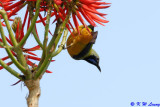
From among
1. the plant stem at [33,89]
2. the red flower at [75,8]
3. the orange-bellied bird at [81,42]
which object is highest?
the red flower at [75,8]

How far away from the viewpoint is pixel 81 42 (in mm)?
2432

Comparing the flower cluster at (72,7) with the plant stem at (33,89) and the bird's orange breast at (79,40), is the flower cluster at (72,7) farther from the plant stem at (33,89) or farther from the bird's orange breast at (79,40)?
the plant stem at (33,89)

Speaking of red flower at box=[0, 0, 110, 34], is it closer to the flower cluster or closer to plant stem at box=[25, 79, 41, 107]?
the flower cluster

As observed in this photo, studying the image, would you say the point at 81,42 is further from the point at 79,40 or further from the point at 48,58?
the point at 48,58

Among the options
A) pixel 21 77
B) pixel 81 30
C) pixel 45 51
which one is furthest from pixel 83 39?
pixel 21 77

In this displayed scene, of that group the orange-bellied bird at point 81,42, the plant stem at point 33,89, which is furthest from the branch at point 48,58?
the orange-bellied bird at point 81,42

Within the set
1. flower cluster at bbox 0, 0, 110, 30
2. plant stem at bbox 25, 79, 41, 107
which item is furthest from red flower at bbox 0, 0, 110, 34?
plant stem at bbox 25, 79, 41, 107

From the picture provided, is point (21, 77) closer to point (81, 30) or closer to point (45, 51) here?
point (45, 51)

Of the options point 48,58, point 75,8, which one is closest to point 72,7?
point 75,8

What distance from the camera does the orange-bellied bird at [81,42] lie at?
7.94ft

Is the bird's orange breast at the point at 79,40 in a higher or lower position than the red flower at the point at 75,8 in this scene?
lower

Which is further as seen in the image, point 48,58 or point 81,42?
point 81,42

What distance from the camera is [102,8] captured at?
233cm

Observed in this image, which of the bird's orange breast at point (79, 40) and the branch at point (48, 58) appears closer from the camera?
→ the branch at point (48, 58)
